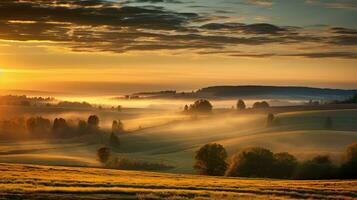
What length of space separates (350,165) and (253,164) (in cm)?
1715

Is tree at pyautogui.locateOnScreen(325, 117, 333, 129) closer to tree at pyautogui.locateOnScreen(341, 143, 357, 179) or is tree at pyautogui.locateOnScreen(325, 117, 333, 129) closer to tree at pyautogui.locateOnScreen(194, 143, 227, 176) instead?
tree at pyautogui.locateOnScreen(341, 143, 357, 179)

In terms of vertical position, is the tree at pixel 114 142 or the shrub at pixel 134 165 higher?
the tree at pixel 114 142

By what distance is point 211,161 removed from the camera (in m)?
114

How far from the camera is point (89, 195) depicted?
142 ft

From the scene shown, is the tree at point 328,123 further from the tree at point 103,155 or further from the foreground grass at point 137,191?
the foreground grass at point 137,191

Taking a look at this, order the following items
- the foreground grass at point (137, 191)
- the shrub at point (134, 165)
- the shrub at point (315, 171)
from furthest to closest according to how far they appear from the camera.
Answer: the shrub at point (134, 165) < the shrub at point (315, 171) < the foreground grass at point (137, 191)

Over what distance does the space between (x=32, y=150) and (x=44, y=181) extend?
13325cm

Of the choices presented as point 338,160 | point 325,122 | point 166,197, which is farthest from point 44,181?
point 325,122

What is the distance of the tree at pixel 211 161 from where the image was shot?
374 ft

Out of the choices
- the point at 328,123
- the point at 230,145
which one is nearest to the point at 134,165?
the point at 230,145

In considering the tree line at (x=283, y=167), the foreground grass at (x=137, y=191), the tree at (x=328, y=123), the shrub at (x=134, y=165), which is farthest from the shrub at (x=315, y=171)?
the tree at (x=328, y=123)

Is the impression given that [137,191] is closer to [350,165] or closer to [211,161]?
[350,165]

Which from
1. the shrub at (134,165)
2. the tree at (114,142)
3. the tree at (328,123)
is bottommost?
the shrub at (134,165)

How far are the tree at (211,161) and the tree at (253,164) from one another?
7.43 meters
